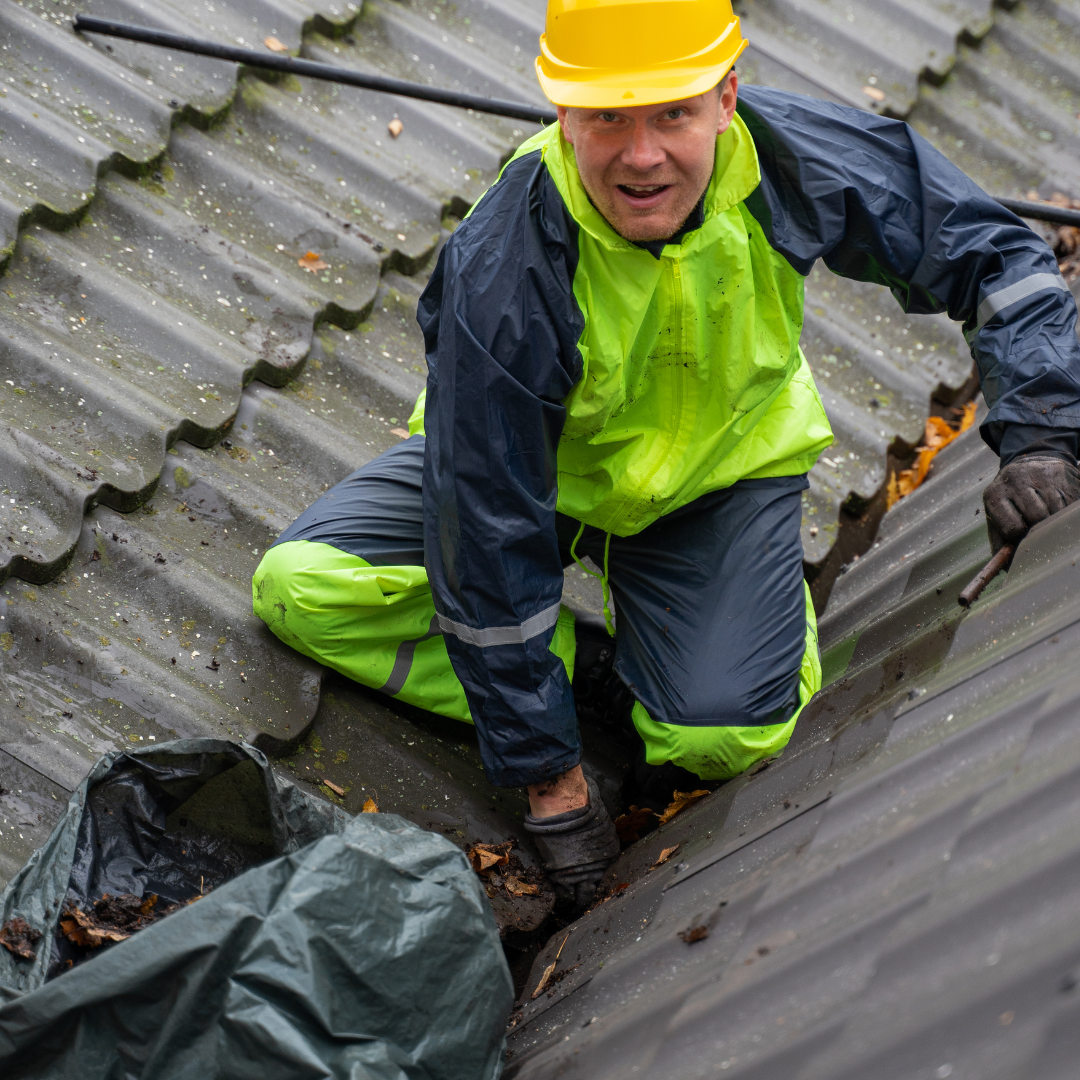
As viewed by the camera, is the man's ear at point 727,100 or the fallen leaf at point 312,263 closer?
the man's ear at point 727,100

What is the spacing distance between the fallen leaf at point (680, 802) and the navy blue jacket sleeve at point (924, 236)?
1.00 meters

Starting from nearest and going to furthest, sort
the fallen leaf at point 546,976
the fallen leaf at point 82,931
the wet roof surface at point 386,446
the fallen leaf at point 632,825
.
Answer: the wet roof surface at point 386,446
the fallen leaf at point 82,931
the fallen leaf at point 546,976
the fallen leaf at point 632,825

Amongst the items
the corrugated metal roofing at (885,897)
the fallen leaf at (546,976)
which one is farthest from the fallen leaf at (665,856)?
the fallen leaf at (546,976)

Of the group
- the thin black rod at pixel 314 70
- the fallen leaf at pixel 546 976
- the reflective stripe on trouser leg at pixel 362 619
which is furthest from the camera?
the thin black rod at pixel 314 70

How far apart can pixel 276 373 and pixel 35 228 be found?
26.0 inches

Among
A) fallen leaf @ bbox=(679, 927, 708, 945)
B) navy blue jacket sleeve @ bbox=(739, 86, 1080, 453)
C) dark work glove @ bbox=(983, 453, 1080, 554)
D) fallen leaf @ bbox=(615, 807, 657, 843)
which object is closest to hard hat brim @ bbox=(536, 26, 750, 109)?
navy blue jacket sleeve @ bbox=(739, 86, 1080, 453)

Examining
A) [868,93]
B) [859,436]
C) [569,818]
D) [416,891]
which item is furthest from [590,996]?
[868,93]

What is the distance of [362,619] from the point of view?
2.54 metres

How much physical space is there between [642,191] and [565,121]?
214mm

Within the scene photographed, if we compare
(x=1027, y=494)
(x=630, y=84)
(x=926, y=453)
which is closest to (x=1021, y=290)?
(x=1027, y=494)

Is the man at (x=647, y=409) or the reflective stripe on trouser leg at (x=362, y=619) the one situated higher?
the man at (x=647, y=409)

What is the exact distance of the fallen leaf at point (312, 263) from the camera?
297cm

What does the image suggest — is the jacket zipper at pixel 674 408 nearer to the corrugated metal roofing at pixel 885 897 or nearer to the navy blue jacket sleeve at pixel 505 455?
the navy blue jacket sleeve at pixel 505 455

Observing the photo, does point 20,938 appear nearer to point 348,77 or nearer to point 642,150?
point 642,150
